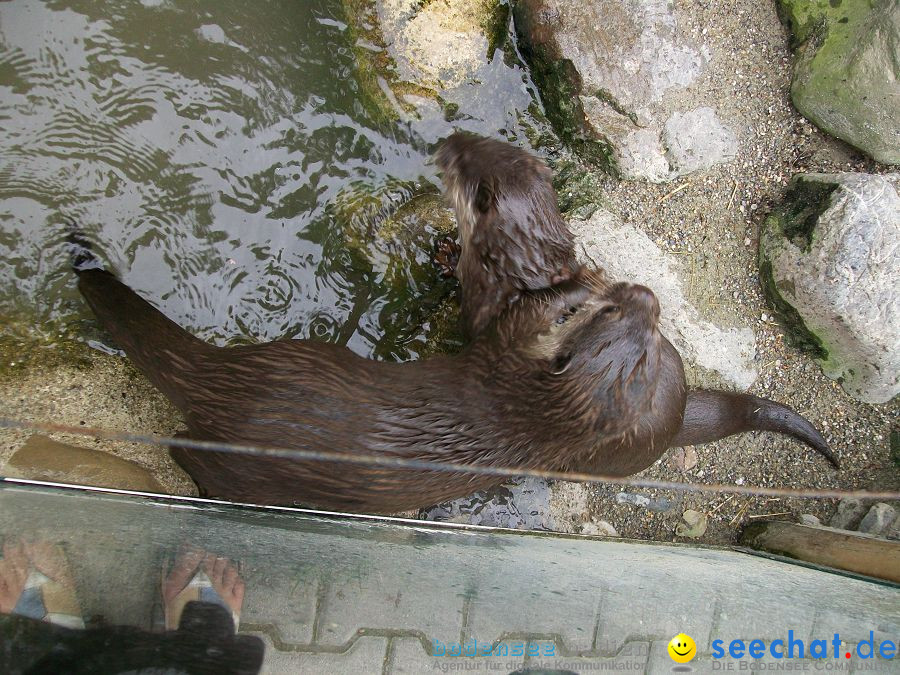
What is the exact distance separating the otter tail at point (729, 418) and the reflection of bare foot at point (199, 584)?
5.57 feet

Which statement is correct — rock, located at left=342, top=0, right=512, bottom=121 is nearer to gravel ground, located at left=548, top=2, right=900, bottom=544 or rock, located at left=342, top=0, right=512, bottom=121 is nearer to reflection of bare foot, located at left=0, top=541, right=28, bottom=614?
gravel ground, located at left=548, top=2, right=900, bottom=544

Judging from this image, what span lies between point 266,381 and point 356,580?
2.51 feet

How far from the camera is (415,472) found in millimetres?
2207

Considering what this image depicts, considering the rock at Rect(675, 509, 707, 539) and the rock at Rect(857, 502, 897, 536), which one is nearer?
the rock at Rect(857, 502, 897, 536)

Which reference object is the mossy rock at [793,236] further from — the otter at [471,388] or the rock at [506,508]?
the rock at [506,508]

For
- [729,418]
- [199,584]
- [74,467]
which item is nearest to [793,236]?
[729,418]

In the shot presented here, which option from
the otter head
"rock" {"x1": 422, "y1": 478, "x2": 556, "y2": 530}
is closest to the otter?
the otter head

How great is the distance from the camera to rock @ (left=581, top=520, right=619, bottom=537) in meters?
2.99

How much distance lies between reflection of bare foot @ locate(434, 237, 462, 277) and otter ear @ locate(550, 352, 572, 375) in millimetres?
731

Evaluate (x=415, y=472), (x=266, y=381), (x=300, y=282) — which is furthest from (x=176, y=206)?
(x=415, y=472)

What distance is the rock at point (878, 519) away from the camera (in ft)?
9.70

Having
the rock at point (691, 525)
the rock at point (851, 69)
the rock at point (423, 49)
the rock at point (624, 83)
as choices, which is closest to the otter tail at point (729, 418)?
the rock at point (691, 525)

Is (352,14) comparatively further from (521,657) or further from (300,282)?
(521,657)

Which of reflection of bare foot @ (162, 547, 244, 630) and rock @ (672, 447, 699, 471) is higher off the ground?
rock @ (672, 447, 699, 471)
